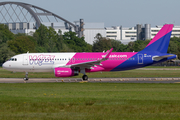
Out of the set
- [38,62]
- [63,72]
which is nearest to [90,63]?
[63,72]

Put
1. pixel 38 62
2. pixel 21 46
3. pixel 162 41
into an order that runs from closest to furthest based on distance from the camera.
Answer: pixel 38 62
pixel 162 41
pixel 21 46

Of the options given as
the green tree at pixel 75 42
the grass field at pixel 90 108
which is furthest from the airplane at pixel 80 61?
the green tree at pixel 75 42

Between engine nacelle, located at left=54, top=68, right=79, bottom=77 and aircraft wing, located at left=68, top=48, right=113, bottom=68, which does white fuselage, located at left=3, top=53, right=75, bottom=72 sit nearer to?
aircraft wing, located at left=68, top=48, right=113, bottom=68

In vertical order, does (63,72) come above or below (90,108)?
above

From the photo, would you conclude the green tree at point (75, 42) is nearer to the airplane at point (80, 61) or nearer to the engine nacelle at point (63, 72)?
the airplane at point (80, 61)

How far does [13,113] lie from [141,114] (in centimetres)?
639

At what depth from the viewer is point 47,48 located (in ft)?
332

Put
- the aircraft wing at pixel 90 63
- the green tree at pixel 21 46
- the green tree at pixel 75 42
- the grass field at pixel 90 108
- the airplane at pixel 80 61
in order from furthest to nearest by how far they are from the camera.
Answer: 1. the green tree at pixel 75 42
2. the green tree at pixel 21 46
3. the airplane at pixel 80 61
4. the aircraft wing at pixel 90 63
5. the grass field at pixel 90 108

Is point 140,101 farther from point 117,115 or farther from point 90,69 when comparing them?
point 90,69

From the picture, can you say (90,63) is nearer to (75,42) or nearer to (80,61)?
(80,61)

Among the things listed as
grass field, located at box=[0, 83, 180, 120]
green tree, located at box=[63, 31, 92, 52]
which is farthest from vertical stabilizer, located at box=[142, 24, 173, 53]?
green tree, located at box=[63, 31, 92, 52]

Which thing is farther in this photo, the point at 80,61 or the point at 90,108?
the point at 80,61

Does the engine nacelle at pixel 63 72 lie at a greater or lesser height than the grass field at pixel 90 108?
greater

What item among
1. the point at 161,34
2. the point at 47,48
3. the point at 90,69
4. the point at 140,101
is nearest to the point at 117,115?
the point at 140,101
